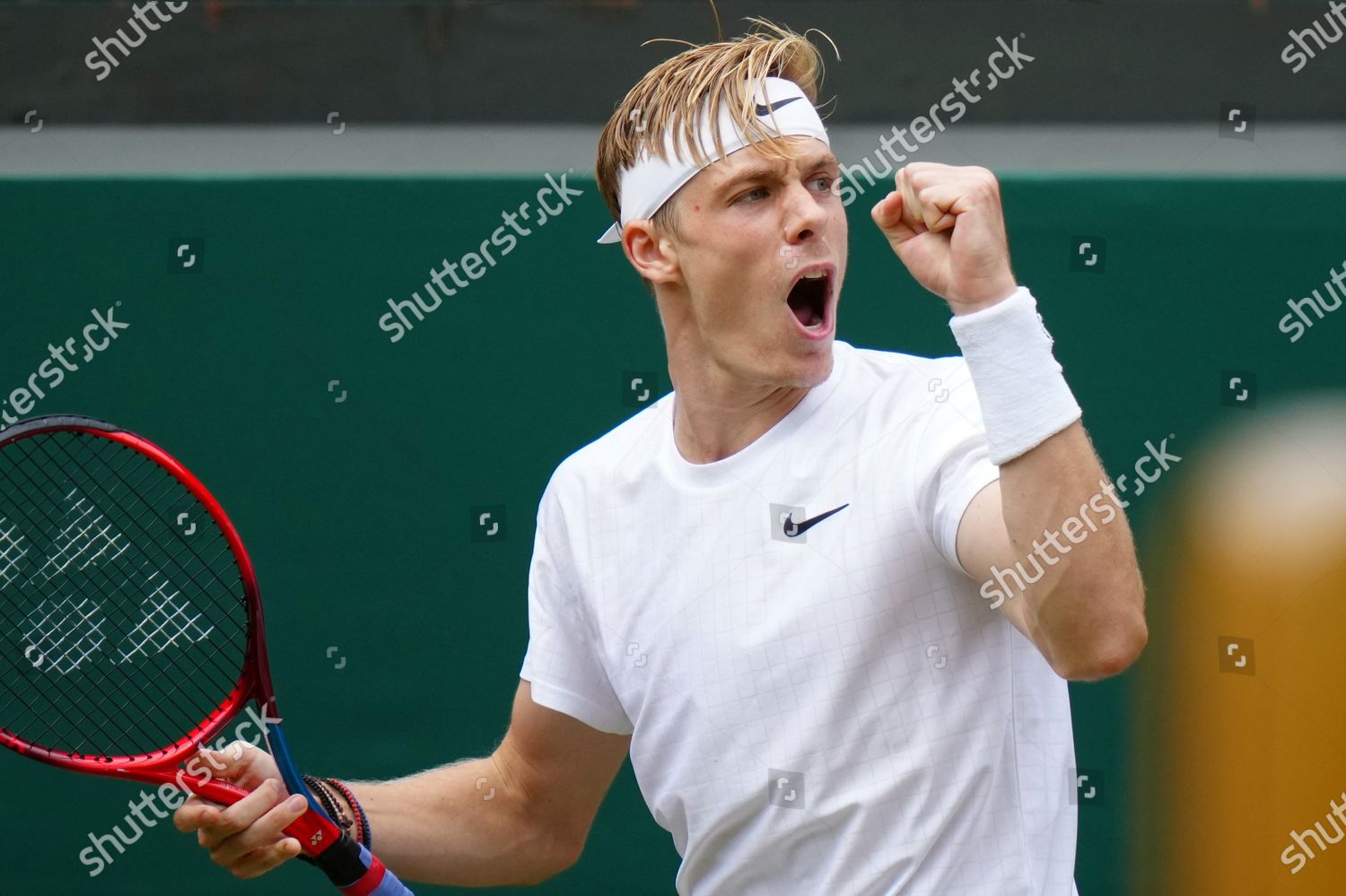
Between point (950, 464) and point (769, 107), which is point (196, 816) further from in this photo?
point (769, 107)

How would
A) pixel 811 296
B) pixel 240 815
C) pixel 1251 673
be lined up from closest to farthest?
pixel 240 815 → pixel 811 296 → pixel 1251 673

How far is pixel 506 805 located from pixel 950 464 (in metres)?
0.96

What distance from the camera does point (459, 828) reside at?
225cm

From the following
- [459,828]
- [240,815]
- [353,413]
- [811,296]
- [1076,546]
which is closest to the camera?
[1076,546]

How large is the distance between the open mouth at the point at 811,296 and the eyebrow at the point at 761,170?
0.13m

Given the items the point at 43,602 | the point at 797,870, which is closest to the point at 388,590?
the point at 43,602

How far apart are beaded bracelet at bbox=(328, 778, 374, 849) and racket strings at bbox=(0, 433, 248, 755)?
3.08 feet

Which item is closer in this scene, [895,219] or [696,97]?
[895,219]

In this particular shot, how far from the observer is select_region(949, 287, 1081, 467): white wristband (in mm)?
1478

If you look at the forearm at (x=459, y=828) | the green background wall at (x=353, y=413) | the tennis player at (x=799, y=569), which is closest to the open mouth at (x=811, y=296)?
the tennis player at (x=799, y=569)

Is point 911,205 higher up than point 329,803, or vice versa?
point 911,205

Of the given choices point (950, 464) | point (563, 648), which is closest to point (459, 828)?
point (563, 648)

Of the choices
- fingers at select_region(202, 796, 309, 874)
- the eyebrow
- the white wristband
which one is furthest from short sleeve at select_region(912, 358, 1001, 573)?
fingers at select_region(202, 796, 309, 874)

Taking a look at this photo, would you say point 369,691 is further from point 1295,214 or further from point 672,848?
point 1295,214
